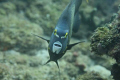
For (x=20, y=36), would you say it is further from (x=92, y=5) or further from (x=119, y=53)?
(x=92, y=5)

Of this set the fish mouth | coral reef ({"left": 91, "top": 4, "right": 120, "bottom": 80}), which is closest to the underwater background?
coral reef ({"left": 91, "top": 4, "right": 120, "bottom": 80})

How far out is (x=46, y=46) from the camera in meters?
5.69

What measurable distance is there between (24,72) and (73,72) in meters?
1.76

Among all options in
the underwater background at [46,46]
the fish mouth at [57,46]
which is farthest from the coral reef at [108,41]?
the fish mouth at [57,46]

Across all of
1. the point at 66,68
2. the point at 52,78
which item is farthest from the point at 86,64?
the point at 52,78

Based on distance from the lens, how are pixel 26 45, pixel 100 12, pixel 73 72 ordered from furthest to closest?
pixel 100 12, pixel 26 45, pixel 73 72

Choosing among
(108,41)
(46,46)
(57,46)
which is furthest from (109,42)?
(46,46)

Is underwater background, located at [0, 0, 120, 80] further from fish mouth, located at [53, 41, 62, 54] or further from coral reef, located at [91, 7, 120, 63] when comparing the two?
fish mouth, located at [53, 41, 62, 54]

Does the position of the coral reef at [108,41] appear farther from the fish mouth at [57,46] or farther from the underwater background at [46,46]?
the fish mouth at [57,46]

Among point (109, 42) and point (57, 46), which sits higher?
point (109, 42)

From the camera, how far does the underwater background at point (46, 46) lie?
8.83 ft

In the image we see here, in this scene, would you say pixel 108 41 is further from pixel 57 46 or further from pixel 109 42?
pixel 57 46

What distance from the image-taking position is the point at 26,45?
4.99 metres

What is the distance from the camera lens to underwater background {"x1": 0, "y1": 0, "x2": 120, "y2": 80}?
269 centimetres
